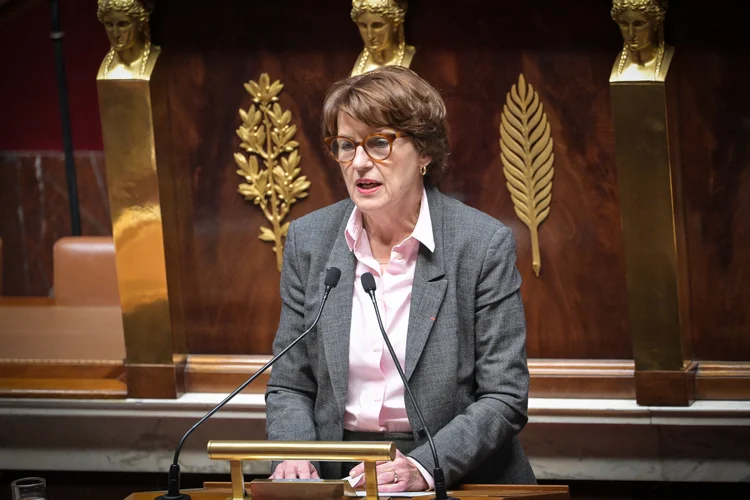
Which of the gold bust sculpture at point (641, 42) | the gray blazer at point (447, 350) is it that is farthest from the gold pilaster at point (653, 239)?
the gray blazer at point (447, 350)

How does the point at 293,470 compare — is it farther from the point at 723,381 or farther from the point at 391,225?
the point at 723,381

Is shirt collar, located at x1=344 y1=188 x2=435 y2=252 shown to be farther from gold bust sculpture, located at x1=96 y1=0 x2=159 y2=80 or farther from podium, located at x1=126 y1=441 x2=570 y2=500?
gold bust sculpture, located at x1=96 y1=0 x2=159 y2=80

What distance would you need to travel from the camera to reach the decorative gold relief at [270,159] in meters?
3.24

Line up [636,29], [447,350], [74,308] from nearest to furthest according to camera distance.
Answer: [447,350]
[636,29]
[74,308]

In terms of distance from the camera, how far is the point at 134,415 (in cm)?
337

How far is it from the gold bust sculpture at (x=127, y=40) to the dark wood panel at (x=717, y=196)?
4.62ft

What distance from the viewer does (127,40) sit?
3162 mm

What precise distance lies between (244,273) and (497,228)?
1210mm

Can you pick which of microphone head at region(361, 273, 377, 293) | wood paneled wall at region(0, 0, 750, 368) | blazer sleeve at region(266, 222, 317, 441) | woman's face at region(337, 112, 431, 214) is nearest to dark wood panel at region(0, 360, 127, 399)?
wood paneled wall at region(0, 0, 750, 368)

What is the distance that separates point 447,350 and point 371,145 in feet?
1.37

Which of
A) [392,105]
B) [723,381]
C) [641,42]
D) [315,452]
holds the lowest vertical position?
[723,381]

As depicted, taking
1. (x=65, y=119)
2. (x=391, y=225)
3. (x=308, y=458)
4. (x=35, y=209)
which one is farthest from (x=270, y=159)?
(x=35, y=209)

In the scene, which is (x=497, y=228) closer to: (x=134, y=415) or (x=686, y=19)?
(x=686, y=19)

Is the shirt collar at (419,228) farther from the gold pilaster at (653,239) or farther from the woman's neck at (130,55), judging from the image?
the woman's neck at (130,55)
